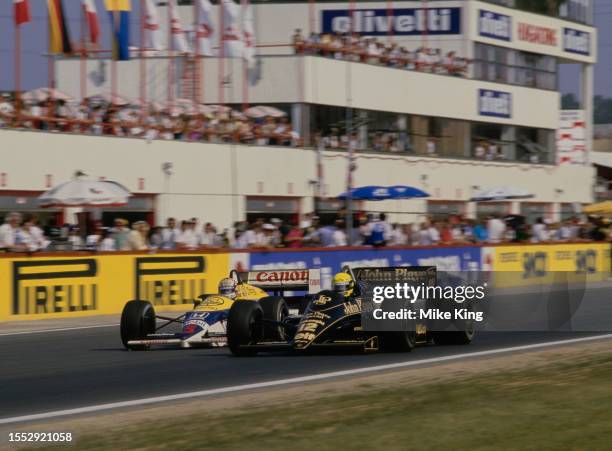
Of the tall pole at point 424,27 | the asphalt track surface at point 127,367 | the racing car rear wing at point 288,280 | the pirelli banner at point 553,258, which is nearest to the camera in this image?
the asphalt track surface at point 127,367

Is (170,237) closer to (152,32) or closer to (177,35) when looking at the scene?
(152,32)

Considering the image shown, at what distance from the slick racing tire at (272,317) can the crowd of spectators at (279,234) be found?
7.08 meters

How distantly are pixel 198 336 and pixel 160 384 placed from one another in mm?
3078

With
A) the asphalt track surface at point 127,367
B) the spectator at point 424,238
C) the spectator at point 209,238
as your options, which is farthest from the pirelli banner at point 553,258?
the asphalt track surface at point 127,367

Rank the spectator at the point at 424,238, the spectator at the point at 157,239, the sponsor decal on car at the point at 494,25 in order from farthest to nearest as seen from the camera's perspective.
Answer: the sponsor decal on car at the point at 494,25, the spectator at the point at 424,238, the spectator at the point at 157,239

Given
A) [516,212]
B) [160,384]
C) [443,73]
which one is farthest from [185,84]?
[160,384]

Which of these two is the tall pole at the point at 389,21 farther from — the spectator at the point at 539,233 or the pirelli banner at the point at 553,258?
the pirelli banner at the point at 553,258

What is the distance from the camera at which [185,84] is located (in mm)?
38250

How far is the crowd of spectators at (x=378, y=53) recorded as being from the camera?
38.1 metres

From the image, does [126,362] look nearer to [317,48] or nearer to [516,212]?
[317,48]

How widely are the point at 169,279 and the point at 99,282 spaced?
1.61 meters

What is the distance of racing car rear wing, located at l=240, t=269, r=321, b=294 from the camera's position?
15922mm

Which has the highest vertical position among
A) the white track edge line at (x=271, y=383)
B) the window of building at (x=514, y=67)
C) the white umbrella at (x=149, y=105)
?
the window of building at (x=514, y=67)

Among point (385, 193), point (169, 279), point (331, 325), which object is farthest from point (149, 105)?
point (331, 325)
